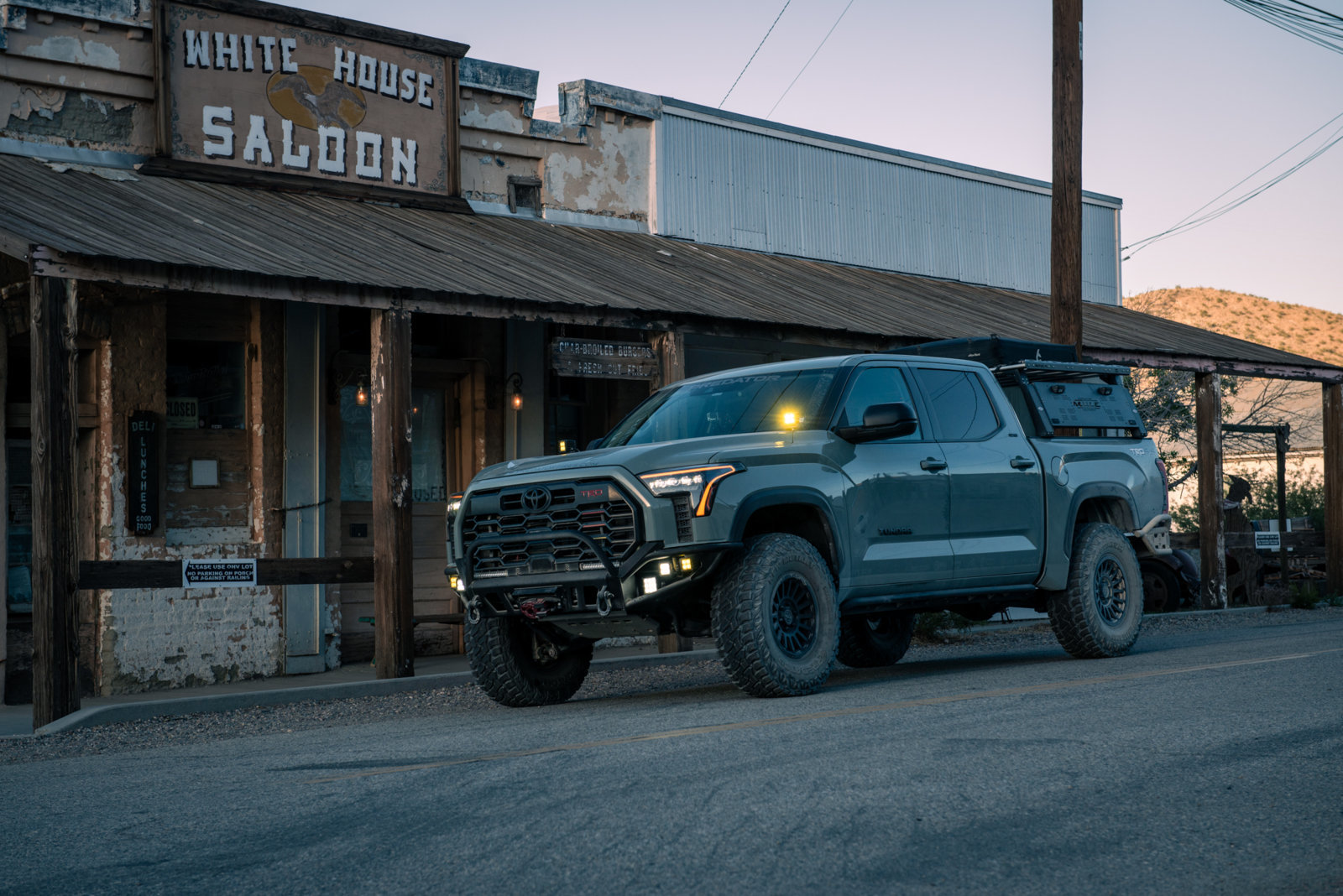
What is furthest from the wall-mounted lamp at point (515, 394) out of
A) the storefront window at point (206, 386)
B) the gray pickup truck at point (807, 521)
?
the gray pickup truck at point (807, 521)

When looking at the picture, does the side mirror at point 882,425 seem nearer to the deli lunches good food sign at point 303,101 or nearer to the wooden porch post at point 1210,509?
the deli lunches good food sign at point 303,101

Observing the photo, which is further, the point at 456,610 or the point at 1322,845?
the point at 456,610

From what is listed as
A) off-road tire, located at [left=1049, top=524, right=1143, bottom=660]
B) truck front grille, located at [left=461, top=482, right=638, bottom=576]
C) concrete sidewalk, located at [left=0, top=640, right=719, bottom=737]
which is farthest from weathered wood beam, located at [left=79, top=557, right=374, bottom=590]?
off-road tire, located at [left=1049, top=524, right=1143, bottom=660]

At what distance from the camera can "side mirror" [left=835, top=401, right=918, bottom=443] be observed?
8367 millimetres

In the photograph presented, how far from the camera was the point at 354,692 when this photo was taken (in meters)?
10.8

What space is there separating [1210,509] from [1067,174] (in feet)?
17.5

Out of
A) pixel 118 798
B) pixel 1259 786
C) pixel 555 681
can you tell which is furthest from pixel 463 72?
pixel 1259 786

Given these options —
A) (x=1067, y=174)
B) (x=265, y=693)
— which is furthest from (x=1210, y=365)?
(x=265, y=693)

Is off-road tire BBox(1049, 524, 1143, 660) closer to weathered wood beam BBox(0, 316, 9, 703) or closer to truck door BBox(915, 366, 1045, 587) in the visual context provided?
truck door BBox(915, 366, 1045, 587)

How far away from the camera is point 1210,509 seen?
727 inches

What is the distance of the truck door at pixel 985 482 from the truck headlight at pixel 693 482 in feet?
6.80

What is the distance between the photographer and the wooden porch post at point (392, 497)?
11289mm

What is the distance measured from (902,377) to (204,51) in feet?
25.8

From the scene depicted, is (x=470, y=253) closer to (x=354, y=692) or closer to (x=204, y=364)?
(x=204, y=364)
